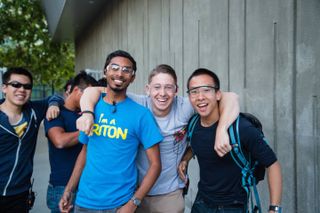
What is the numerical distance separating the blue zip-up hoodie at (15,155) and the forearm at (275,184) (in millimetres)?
2143

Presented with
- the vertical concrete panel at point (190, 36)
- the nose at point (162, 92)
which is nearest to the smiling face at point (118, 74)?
the nose at point (162, 92)

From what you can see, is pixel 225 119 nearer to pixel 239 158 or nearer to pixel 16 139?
pixel 239 158

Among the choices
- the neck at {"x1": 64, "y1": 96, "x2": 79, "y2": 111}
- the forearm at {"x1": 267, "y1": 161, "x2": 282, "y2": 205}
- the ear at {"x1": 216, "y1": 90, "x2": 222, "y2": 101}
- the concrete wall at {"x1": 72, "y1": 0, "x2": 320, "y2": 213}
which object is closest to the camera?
the forearm at {"x1": 267, "y1": 161, "x2": 282, "y2": 205}

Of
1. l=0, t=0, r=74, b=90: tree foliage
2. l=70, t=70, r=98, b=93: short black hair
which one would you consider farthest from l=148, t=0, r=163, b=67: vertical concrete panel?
l=0, t=0, r=74, b=90: tree foliage

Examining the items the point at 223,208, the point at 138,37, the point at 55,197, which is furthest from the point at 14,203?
the point at 138,37

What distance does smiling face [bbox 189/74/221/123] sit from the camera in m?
2.33

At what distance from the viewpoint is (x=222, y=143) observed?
211cm

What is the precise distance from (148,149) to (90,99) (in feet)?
2.03

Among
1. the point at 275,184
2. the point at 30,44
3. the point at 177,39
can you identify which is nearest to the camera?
the point at 275,184

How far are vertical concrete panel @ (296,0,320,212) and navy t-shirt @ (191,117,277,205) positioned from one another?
1.01 m

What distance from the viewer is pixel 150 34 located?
22.1 ft

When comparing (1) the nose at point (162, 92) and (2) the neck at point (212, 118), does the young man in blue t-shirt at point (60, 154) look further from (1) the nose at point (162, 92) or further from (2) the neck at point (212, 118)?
(2) the neck at point (212, 118)

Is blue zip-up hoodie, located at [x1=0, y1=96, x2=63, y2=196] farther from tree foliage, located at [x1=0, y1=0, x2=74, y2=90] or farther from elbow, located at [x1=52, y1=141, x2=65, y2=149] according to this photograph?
tree foliage, located at [x1=0, y1=0, x2=74, y2=90]

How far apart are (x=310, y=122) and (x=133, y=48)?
5.55m
